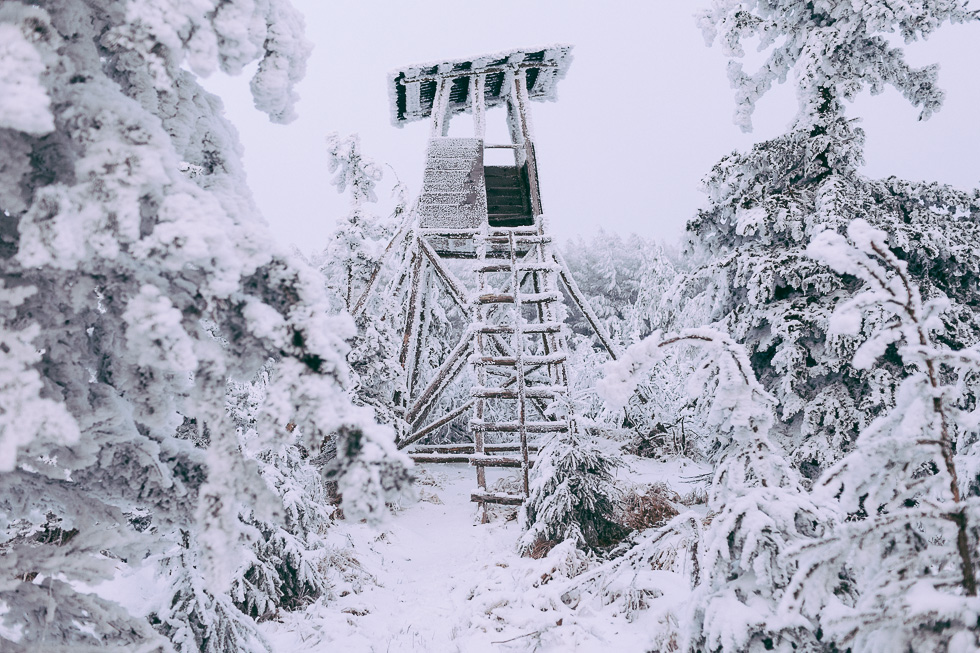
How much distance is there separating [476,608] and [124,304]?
140 inches

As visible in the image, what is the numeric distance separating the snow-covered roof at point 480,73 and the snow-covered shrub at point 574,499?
7.79m

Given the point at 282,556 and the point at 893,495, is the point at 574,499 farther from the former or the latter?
the point at 893,495

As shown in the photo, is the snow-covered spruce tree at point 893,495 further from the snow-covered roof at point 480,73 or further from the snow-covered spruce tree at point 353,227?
the snow-covered roof at point 480,73

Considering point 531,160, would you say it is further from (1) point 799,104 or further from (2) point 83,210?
Result: (2) point 83,210

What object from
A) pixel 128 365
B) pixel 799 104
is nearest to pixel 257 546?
pixel 128 365

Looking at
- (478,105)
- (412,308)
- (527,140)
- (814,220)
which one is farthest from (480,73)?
(814,220)

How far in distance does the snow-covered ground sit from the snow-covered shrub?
31cm

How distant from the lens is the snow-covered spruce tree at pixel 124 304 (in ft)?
5.26

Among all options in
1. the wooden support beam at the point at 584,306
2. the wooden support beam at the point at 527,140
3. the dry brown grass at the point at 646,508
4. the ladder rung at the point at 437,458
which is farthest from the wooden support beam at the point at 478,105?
the dry brown grass at the point at 646,508

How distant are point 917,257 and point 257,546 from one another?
21.6 feet

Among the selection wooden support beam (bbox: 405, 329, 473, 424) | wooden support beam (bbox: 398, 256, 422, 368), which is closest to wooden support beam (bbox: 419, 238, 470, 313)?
wooden support beam (bbox: 398, 256, 422, 368)

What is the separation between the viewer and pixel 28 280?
1.81m

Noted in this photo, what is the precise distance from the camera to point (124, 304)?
187 cm

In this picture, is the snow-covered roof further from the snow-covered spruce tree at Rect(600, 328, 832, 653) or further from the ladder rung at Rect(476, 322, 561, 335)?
the snow-covered spruce tree at Rect(600, 328, 832, 653)
